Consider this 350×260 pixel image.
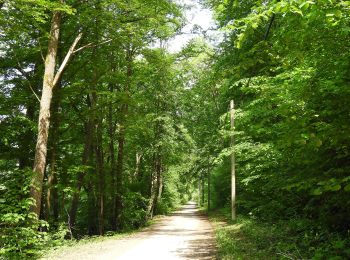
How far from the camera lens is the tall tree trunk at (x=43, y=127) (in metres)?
10.6

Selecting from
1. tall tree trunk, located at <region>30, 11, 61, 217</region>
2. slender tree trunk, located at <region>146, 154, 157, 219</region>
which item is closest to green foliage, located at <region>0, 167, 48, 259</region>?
tall tree trunk, located at <region>30, 11, 61, 217</region>

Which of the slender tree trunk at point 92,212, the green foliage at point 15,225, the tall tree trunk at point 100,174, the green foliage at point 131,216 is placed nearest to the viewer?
the green foliage at point 15,225

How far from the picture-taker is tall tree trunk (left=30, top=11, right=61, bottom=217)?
418 inches

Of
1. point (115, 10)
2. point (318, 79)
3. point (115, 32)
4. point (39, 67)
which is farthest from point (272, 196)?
point (39, 67)

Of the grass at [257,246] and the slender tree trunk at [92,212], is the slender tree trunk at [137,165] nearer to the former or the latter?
the slender tree trunk at [92,212]

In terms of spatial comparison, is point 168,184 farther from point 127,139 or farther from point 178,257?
point 178,257

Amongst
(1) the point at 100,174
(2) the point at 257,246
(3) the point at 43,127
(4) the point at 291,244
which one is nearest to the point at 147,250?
(2) the point at 257,246

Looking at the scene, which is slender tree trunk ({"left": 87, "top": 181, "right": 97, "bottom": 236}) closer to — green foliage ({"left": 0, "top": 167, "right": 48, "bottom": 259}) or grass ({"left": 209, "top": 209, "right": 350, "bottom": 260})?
grass ({"left": 209, "top": 209, "right": 350, "bottom": 260})

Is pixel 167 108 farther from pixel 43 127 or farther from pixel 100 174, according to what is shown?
pixel 43 127

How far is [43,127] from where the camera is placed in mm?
11117

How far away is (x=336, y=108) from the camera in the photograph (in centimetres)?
569

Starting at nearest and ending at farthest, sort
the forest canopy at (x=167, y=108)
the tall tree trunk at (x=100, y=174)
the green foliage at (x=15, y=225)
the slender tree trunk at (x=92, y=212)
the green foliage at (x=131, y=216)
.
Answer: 1. the forest canopy at (x=167, y=108)
2. the green foliage at (x=15, y=225)
3. the tall tree trunk at (x=100, y=174)
4. the slender tree trunk at (x=92, y=212)
5. the green foliage at (x=131, y=216)

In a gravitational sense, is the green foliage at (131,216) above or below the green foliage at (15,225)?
below

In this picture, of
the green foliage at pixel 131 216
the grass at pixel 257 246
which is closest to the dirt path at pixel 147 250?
the grass at pixel 257 246
